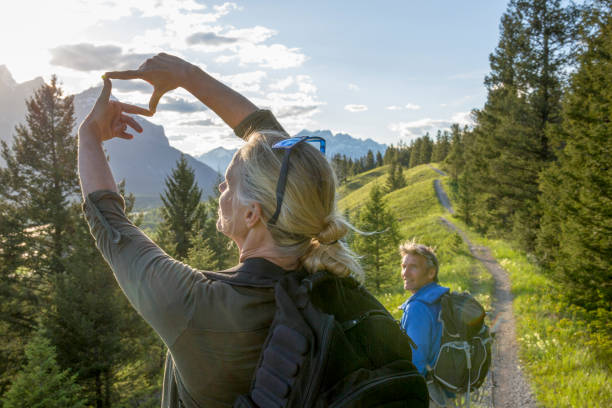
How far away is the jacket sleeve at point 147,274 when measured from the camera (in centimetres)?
116

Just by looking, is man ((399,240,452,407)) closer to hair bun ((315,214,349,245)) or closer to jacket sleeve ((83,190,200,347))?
hair bun ((315,214,349,245))

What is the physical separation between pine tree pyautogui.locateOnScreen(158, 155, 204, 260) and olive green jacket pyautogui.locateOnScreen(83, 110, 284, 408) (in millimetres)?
24055

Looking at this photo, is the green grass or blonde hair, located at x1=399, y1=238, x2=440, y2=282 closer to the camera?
blonde hair, located at x1=399, y1=238, x2=440, y2=282

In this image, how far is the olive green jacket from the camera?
1159 millimetres

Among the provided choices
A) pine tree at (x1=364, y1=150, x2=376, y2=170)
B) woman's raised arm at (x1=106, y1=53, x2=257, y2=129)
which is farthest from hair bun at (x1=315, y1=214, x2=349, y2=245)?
pine tree at (x1=364, y1=150, x2=376, y2=170)

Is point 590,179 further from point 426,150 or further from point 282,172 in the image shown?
point 426,150

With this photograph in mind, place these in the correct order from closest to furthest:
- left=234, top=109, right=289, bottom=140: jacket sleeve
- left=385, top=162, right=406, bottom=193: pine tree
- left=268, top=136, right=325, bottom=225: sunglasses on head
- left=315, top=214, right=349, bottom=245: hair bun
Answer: left=268, top=136, right=325, bottom=225: sunglasses on head
left=315, top=214, right=349, bottom=245: hair bun
left=234, top=109, right=289, bottom=140: jacket sleeve
left=385, top=162, right=406, bottom=193: pine tree

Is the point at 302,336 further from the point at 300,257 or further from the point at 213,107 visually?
the point at 213,107

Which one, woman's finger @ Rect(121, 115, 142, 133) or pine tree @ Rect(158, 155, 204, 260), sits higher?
woman's finger @ Rect(121, 115, 142, 133)

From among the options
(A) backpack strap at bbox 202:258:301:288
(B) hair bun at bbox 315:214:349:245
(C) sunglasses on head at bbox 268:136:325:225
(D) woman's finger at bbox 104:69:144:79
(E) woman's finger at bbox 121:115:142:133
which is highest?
(D) woman's finger at bbox 104:69:144:79

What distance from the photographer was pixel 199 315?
1.15 meters

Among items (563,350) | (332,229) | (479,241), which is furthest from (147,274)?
(479,241)

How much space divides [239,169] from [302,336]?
70cm

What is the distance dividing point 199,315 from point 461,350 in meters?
3.68
